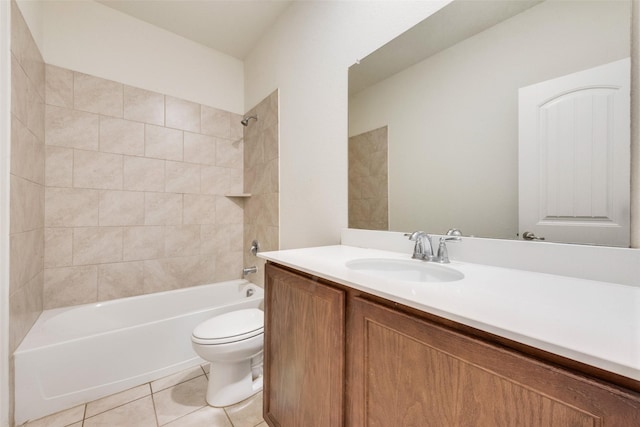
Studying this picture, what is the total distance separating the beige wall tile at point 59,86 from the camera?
1682 mm

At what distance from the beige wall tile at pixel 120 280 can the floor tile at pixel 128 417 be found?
2.80 feet

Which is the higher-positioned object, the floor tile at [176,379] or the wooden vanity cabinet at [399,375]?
the wooden vanity cabinet at [399,375]

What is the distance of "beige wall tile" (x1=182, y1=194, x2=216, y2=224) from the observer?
2227mm

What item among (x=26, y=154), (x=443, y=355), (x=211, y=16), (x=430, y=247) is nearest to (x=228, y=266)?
(x=26, y=154)

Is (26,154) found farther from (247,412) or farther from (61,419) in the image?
(247,412)

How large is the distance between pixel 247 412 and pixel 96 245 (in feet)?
5.29

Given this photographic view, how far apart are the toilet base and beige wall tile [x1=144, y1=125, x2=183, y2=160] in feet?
5.58

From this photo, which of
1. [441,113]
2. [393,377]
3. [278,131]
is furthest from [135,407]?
[441,113]

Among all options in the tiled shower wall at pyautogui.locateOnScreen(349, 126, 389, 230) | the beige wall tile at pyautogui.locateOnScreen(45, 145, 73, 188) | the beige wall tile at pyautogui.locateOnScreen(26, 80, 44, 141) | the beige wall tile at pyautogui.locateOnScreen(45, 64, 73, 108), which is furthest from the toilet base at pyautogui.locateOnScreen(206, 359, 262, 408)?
the beige wall tile at pyautogui.locateOnScreen(45, 64, 73, 108)

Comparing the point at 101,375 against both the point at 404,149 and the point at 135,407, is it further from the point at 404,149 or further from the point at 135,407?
the point at 404,149

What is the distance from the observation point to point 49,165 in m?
1.68

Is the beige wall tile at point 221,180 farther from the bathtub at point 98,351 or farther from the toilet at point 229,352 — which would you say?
the toilet at point 229,352

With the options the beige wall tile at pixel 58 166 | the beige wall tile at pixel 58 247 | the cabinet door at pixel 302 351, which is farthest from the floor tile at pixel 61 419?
the beige wall tile at pixel 58 166

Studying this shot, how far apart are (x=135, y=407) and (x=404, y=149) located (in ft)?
6.52
